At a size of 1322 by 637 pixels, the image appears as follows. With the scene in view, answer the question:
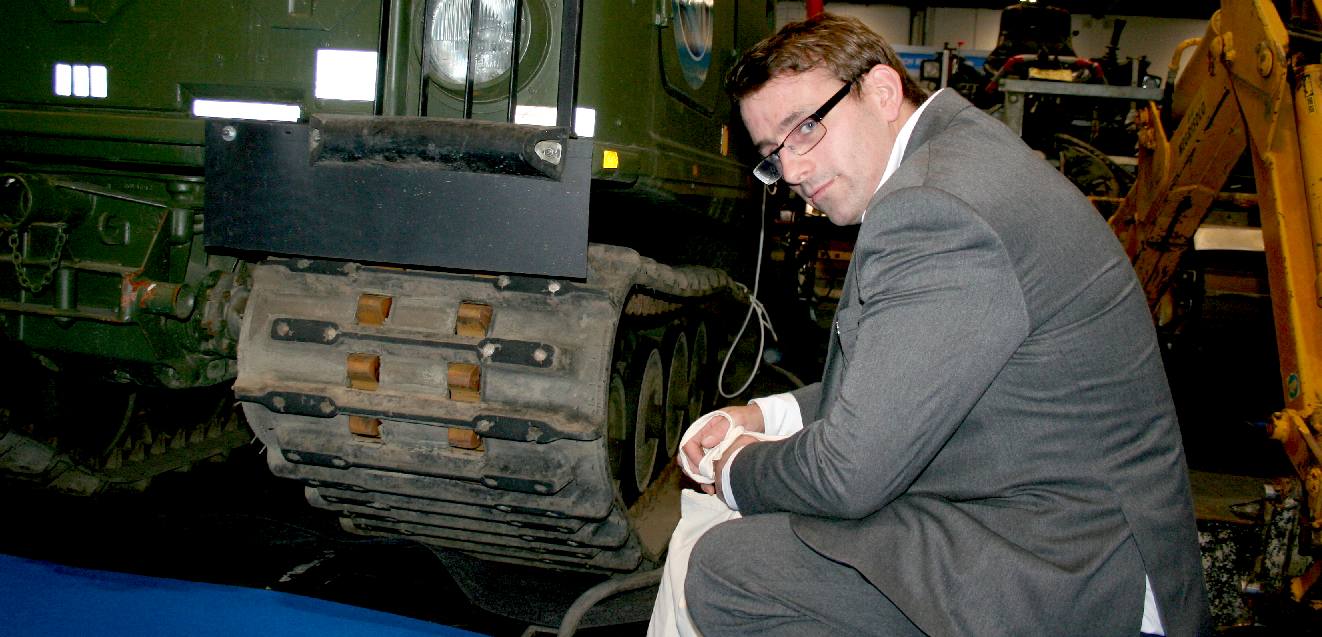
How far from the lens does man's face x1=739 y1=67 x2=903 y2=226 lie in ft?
6.21

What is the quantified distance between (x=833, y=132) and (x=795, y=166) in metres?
0.10

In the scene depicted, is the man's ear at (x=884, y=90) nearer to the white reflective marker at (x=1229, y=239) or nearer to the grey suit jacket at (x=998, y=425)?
the grey suit jacket at (x=998, y=425)

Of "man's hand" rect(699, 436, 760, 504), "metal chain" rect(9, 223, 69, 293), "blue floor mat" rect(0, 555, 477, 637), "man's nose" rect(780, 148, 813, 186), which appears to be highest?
"man's nose" rect(780, 148, 813, 186)

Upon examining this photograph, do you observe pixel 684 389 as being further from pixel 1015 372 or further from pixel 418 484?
pixel 1015 372

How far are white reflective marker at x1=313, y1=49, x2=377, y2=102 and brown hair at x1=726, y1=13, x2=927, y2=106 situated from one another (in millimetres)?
1086

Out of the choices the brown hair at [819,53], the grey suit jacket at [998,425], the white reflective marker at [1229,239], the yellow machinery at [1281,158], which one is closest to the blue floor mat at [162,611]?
the grey suit jacket at [998,425]

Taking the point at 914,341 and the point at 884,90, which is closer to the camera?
the point at 914,341

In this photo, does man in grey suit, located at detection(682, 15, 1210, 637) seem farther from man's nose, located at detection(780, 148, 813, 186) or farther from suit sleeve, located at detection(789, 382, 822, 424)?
suit sleeve, located at detection(789, 382, 822, 424)

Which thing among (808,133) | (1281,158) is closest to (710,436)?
(808,133)

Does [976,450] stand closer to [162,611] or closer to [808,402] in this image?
[808,402]

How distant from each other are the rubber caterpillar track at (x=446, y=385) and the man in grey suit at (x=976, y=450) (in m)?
0.67

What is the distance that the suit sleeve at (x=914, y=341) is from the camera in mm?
1455

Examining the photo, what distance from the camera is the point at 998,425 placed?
1582 millimetres

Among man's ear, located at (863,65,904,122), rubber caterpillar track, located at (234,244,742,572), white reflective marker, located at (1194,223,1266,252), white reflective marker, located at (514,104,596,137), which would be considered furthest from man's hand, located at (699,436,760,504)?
white reflective marker, located at (1194,223,1266,252)
